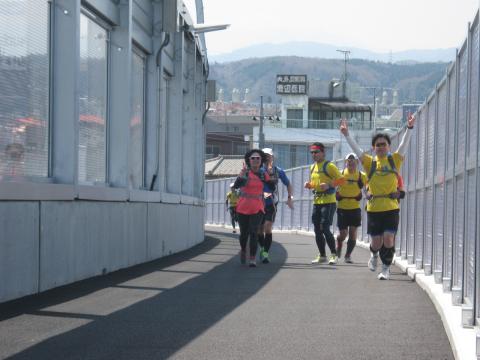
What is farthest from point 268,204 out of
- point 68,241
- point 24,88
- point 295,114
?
point 295,114

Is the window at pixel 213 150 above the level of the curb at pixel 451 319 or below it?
above

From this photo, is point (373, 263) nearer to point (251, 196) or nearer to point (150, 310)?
point (251, 196)

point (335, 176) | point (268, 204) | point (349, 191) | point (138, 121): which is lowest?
point (268, 204)

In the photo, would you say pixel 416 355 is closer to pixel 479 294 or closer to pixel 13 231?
pixel 479 294

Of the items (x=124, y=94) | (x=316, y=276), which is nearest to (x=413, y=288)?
(x=316, y=276)

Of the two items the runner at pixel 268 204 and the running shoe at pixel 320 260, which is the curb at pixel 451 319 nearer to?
the running shoe at pixel 320 260

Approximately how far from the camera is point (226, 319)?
8.48 metres

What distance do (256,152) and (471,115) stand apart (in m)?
7.59

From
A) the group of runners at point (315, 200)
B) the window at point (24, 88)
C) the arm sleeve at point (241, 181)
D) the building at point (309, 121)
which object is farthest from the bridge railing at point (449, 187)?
the building at point (309, 121)

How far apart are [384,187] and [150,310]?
14.3ft

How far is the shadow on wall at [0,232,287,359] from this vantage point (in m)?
6.84

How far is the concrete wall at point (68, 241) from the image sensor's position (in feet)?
31.3

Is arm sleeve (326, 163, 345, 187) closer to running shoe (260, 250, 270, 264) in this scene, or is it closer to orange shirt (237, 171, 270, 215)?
orange shirt (237, 171, 270, 215)

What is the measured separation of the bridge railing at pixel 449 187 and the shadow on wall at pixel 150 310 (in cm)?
→ 182
